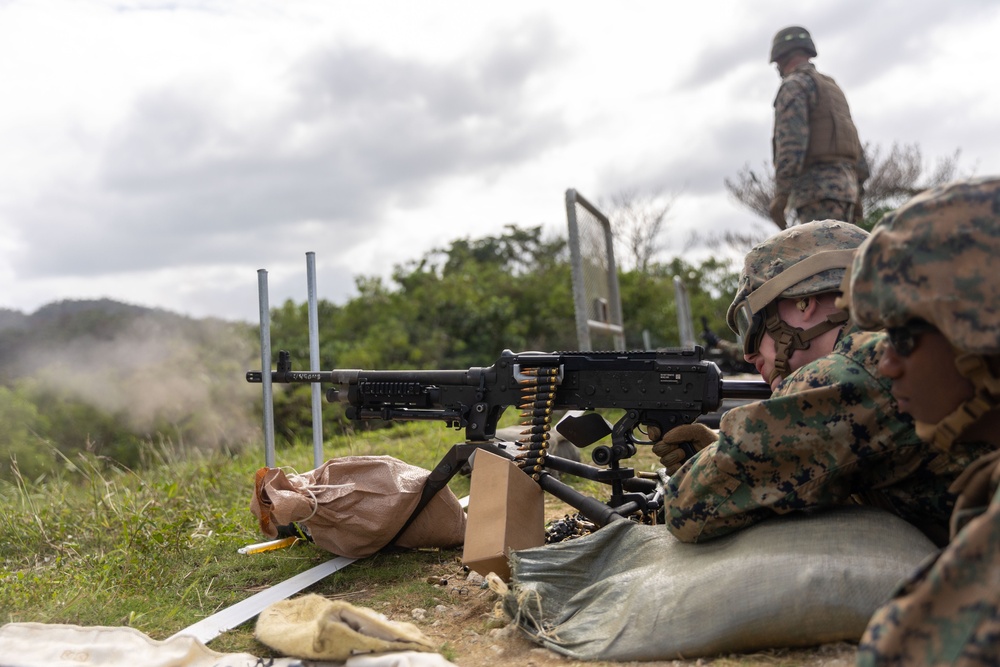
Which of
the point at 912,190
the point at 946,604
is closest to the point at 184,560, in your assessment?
the point at 946,604

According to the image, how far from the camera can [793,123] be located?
7281 mm

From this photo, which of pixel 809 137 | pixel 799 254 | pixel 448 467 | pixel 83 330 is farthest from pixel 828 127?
pixel 83 330

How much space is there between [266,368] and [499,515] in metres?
2.05

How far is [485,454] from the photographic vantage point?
3.73m

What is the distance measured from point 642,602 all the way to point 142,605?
213 cm

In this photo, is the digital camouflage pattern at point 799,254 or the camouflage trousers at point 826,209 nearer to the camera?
the digital camouflage pattern at point 799,254

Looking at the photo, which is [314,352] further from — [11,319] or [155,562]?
[11,319]

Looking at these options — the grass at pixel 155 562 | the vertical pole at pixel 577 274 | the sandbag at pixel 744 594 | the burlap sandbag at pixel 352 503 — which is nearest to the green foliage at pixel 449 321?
the vertical pole at pixel 577 274

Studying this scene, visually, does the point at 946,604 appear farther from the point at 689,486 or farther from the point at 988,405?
the point at 689,486

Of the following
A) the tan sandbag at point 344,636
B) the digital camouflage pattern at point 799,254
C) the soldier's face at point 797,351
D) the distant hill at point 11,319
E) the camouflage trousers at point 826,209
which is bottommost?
the tan sandbag at point 344,636

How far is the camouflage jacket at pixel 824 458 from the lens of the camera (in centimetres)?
258

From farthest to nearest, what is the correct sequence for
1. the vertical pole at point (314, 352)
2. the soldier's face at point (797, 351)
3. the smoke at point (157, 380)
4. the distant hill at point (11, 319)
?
the distant hill at point (11, 319) < the smoke at point (157, 380) < the vertical pole at point (314, 352) < the soldier's face at point (797, 351)

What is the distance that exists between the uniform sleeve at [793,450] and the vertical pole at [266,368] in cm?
269

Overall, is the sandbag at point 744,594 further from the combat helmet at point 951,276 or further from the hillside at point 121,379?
the hillside at point 121,379
